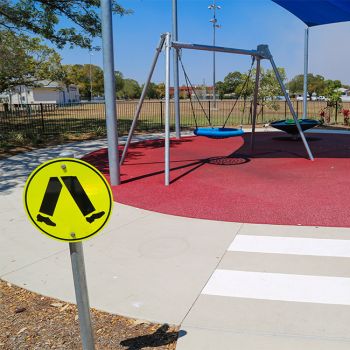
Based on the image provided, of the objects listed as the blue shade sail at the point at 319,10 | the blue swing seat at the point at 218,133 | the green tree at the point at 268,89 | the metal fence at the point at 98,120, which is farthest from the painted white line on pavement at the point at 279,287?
the green tree at the point at 268,89

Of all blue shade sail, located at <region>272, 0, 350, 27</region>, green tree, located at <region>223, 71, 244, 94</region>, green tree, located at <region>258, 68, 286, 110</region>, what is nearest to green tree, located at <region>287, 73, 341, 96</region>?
green tree, located at <region>223, 71, 244, 94</region>

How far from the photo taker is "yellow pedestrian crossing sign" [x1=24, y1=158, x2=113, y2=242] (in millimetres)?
1901

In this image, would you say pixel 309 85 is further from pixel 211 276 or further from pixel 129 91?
pixel 211 276

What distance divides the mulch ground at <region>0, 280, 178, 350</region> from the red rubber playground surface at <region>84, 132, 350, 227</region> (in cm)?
256

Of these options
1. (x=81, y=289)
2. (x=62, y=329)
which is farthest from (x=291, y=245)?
(x=81, y=289)

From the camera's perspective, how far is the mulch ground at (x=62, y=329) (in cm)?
259

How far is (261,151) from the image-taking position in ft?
36.0

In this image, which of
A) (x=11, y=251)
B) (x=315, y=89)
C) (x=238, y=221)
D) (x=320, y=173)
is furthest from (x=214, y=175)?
(x=315, y=89)

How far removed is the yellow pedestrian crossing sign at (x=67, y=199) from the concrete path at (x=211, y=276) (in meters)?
1.15

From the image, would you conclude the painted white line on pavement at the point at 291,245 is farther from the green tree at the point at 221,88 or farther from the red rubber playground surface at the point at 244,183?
the green tree at the point at 221,88

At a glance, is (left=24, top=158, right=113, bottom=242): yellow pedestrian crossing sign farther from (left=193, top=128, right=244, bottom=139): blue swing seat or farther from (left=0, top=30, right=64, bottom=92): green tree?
(left=0, top=30, right=64, bottom=92): green tree

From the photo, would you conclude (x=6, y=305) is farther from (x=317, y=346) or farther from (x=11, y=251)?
(x=317, y=346)

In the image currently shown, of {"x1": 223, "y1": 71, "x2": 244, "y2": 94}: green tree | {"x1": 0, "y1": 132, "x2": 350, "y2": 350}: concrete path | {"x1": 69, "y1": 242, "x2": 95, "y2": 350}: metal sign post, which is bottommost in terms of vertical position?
{"x1": 0, "y1": 132, "x2": 350, "y2": 350}: concrete path

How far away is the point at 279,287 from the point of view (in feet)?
10.8
